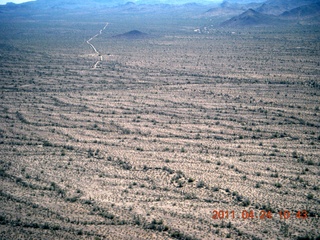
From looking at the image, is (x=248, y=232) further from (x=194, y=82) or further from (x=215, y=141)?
(x=194, y=82)

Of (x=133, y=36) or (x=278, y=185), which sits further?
(x=133, y=36)

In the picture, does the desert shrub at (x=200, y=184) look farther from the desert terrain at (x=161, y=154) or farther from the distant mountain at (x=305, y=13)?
the distant mountain at (x=305, y=13)
